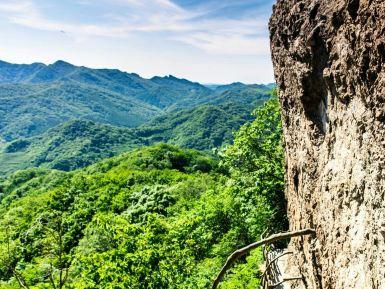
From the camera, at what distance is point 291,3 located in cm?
471

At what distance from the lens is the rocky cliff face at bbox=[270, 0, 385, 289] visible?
3049 millimetres

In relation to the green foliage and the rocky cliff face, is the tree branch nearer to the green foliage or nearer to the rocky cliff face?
the rocky cliff face

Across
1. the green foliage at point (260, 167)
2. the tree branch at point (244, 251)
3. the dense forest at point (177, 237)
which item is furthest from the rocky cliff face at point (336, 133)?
the green foliage at point (260, 167)

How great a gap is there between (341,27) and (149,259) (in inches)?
709

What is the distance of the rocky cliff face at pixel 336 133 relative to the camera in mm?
3049

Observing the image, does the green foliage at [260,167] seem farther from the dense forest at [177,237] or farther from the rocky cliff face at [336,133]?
the rocky cliff face at [336,133]

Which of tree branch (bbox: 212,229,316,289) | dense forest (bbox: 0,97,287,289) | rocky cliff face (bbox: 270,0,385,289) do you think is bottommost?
dense forest (bbox: 0,97,287,289)

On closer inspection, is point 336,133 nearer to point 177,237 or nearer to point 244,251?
point 244,251

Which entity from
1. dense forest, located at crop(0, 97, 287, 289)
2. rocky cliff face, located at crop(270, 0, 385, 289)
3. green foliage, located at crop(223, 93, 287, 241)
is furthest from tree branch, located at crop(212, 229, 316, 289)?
green foliage, located at crop(223, 93, 287, 241)

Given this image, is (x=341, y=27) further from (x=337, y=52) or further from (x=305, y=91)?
(x=305, y=91)

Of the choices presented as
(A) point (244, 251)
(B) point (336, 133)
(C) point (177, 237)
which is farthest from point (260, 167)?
(A) point (244, 251)

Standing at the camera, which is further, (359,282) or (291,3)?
(291,3)

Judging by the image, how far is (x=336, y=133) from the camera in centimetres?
380

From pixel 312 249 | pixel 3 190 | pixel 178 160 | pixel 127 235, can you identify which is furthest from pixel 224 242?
pixel 3 190
